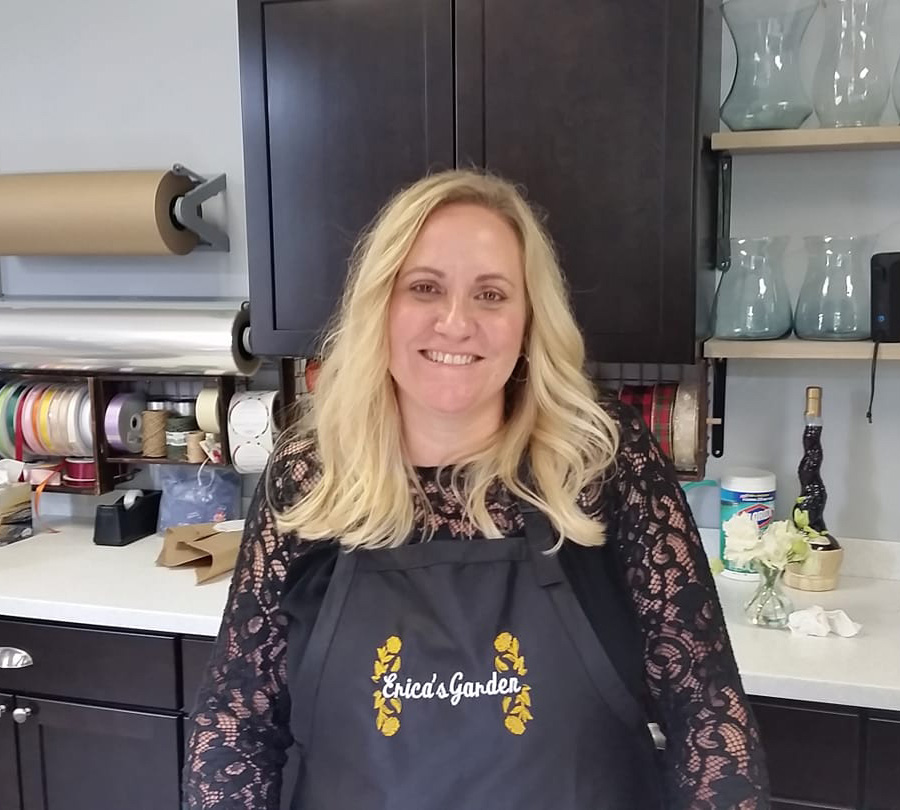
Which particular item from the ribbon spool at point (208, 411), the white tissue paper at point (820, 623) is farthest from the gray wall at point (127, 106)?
the white tissue paper at point (820, 623)

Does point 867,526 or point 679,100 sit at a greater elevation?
point 679,100

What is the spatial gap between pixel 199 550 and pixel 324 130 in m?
0.94

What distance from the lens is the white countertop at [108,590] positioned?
178 centimetres

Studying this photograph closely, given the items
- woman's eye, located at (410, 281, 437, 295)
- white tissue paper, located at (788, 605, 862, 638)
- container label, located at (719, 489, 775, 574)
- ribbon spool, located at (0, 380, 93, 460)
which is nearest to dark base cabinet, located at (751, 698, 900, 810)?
white tissue paper, located at (788, 605, 862, 638)

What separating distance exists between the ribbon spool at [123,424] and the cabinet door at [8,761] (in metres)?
0.63

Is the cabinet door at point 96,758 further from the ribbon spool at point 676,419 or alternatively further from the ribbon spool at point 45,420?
the ribbon spool at point 676,419

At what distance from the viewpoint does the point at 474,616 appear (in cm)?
118

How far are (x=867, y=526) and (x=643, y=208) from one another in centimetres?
88

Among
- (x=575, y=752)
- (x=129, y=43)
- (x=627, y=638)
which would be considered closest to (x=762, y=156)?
(x=627, y=638)

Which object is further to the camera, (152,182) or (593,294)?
(152,182)

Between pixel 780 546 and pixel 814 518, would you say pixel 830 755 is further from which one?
pixel 814 518

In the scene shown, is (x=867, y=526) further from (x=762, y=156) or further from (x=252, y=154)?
(x=252, y=154)

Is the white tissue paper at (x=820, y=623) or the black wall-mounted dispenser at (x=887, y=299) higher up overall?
the black wall-mounted dispenser at (x=887, y=299)

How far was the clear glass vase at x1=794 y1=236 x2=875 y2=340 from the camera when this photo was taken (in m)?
1.77
